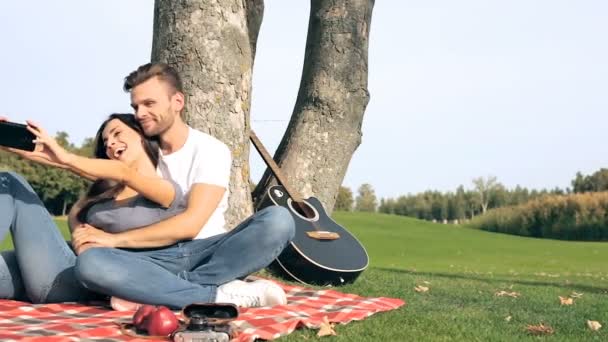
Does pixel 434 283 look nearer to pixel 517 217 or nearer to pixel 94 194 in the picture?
pixel 94 194

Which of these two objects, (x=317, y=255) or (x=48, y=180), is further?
(x=48, y=180)

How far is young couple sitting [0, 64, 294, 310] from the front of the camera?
157 inches

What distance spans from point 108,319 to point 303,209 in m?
2.94

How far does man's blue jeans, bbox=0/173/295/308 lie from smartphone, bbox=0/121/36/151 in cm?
41

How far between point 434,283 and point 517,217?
83.3 ft

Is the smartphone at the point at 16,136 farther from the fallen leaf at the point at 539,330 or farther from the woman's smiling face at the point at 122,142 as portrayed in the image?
the fallen leaf at the point at 539,330

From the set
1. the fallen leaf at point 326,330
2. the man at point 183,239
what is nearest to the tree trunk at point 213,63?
the man at point 183,239

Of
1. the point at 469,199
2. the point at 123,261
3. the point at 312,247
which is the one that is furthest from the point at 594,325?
the point at 469,199

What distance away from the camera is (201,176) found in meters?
4.15

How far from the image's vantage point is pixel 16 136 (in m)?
3.76

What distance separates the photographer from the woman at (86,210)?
159 inches

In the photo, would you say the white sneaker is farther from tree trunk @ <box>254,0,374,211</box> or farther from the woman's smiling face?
tree trunk @ <box>254,0,374,211</box>

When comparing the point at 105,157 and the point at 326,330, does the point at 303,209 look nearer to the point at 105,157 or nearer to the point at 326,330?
the point at 105,157

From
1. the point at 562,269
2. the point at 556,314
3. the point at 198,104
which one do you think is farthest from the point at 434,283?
the point at 562,269
